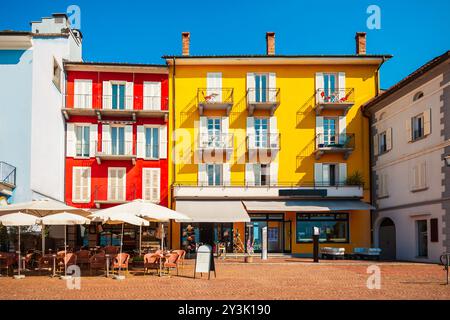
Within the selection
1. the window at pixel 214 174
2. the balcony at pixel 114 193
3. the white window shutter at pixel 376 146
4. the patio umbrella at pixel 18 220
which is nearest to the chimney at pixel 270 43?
the window at pixel 214 174

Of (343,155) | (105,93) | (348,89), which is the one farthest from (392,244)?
(105,93)

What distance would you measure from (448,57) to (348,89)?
897cm

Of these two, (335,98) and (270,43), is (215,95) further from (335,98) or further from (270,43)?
(335,98)

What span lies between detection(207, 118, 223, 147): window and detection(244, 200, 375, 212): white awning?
381 cm

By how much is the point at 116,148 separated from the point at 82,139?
78.2 inches

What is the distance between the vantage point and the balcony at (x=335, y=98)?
104 ft

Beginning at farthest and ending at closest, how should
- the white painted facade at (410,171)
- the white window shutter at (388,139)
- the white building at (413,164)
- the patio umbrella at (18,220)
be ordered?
the white window shutter at (388,139) → the white painted facade at (410,171) → the white building at (413,164) → the patio umbrella at (18,220)

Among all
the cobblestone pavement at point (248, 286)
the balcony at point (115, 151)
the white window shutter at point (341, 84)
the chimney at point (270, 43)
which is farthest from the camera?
the chimney at point (270, 43)

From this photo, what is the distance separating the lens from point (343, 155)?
105 feet

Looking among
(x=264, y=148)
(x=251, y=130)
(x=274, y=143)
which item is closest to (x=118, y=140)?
(x=251, y=130)

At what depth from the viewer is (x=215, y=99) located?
1254 inches

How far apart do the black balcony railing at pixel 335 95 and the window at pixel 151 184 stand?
33.4 feet

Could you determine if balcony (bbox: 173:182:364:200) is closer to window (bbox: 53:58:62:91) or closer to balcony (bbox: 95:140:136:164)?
balcony (bbox: 95:140:136:164)

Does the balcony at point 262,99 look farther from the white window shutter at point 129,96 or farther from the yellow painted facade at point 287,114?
the white window shutter at point 129,96
